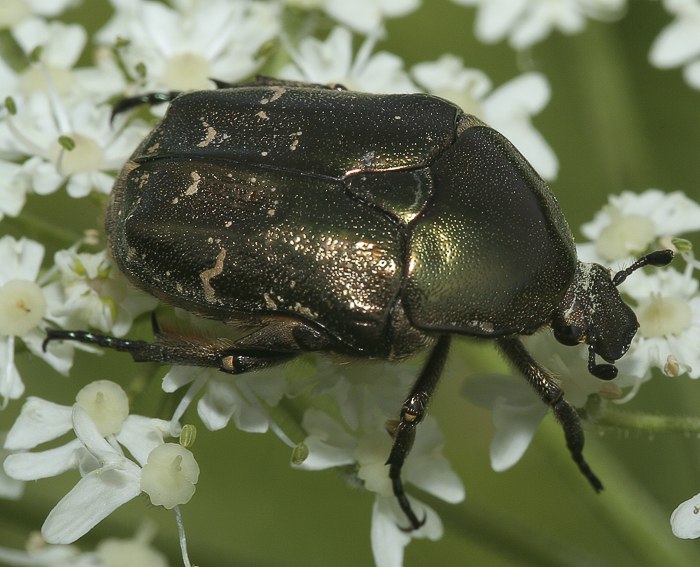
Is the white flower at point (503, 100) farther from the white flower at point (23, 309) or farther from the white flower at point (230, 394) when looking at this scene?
the white flower at point (23, 309)

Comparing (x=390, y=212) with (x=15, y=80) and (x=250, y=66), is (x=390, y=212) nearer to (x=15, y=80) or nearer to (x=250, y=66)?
(x=250, y=66)

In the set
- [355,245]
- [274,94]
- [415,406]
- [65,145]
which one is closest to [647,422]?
[415,406]

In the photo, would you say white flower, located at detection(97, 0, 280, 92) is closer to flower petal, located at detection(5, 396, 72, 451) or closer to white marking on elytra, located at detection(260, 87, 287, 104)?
white marking on elytra, located at detection(260, 87, 287, 104)

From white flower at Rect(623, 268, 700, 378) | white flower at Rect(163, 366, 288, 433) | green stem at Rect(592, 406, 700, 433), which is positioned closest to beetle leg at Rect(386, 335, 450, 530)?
white flower at Rect(163, 366, 288, 433)

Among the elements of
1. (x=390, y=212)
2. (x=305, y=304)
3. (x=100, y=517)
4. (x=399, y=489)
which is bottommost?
(x=100, y=517)

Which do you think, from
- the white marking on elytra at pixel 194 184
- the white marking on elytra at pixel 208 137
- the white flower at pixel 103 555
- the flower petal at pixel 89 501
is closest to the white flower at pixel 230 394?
the flower petal at pixel 89 501

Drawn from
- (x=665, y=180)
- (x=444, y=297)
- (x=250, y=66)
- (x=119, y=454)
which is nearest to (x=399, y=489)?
(x=444, y=297)
